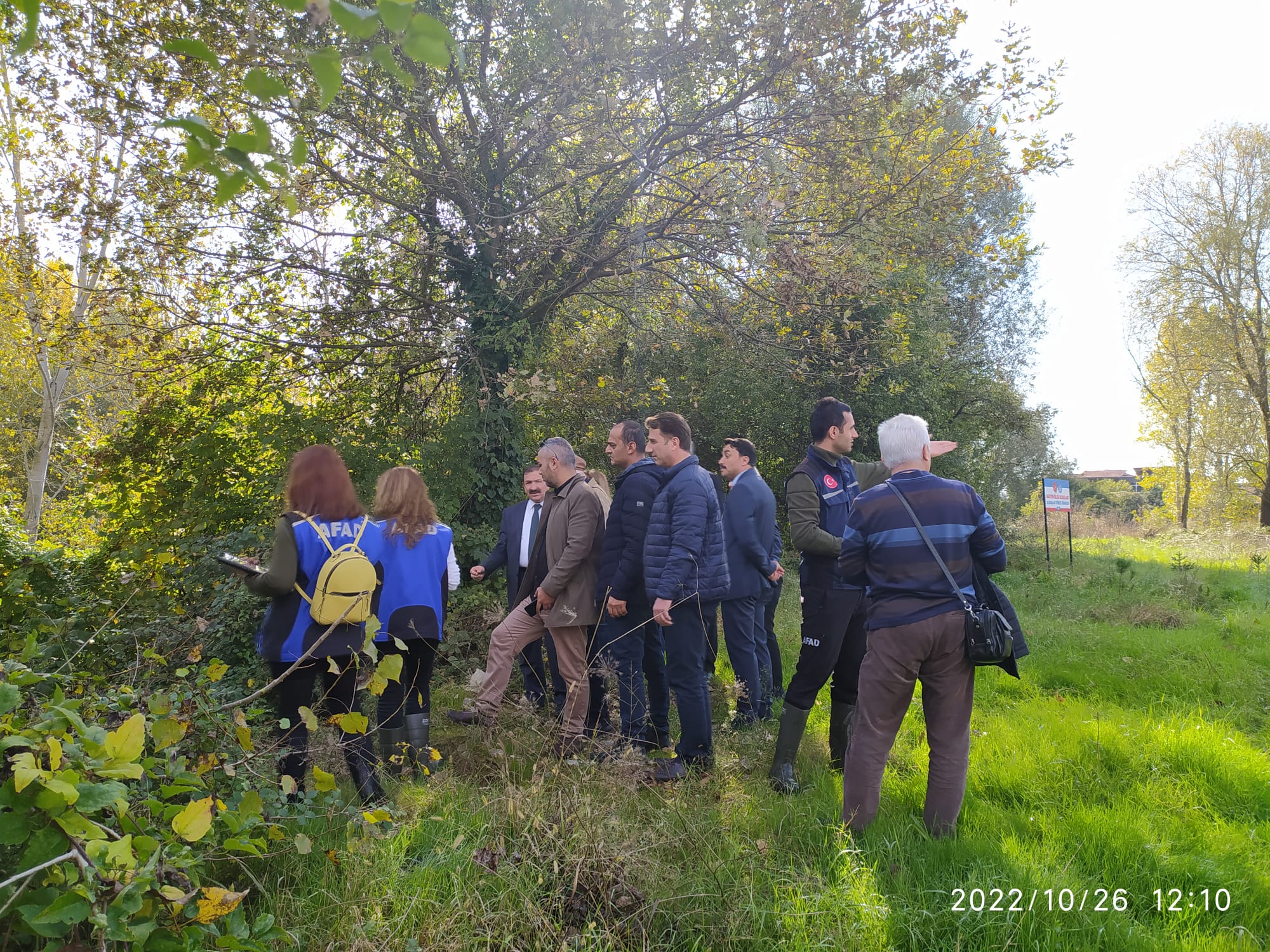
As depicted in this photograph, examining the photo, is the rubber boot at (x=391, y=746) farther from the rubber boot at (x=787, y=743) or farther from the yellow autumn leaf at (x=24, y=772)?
the yellow autumn leaf at (x=24, y=772)

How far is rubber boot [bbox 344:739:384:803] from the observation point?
14.0ft

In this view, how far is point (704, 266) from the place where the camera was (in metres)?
11.1

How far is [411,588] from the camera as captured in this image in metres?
5.02

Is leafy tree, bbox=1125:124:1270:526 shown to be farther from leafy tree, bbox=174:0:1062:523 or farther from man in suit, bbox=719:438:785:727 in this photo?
man in suit, bbox=719:438:785:727

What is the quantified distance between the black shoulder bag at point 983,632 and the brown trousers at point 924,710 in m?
0.06

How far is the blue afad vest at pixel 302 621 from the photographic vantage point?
14.3 ft

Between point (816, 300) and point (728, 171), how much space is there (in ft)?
6.36

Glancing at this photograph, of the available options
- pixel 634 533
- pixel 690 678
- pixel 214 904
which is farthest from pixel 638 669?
pixel 214 904

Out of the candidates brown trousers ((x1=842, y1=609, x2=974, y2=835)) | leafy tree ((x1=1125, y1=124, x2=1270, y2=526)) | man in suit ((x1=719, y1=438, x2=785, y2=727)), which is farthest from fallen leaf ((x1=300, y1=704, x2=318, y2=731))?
leafy tree ((x1=1125, y1=124, x2=1270, y2=526))

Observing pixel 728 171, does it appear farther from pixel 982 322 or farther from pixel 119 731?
pixel 982 322

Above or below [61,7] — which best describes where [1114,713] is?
below

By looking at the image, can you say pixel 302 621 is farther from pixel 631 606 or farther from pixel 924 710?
pixel 924 710

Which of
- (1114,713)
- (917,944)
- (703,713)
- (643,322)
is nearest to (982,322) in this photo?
(643,322)

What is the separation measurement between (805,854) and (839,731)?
1.45m
